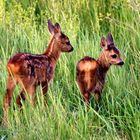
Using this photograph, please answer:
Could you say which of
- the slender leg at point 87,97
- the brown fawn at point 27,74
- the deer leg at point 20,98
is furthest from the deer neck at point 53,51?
the deer leg at point 20,98

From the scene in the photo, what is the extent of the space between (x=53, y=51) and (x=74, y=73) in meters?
0.35

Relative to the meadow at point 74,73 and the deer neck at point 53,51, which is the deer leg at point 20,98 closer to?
the meadow at point 74,73

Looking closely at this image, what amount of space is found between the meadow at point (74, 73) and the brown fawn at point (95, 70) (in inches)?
3.2

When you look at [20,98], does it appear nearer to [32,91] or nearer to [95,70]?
[32,91]

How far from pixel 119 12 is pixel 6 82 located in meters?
2.78

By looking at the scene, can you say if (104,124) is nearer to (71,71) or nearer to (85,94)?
(85,94)

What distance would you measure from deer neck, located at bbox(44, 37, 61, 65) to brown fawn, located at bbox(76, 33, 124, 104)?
35 cm

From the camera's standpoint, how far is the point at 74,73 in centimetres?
673

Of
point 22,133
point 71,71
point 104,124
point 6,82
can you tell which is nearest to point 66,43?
point 71,71

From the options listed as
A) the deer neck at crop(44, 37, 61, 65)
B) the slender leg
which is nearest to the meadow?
the slender leg

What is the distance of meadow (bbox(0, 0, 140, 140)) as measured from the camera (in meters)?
5.09

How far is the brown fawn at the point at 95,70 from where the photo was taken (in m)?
6.21

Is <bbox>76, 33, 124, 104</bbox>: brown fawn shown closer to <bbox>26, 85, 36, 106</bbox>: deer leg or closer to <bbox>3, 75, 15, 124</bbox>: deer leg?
<bbox>26, 85, 36, 106</bbox>: deer leg

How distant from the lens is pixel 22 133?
5020 mm
